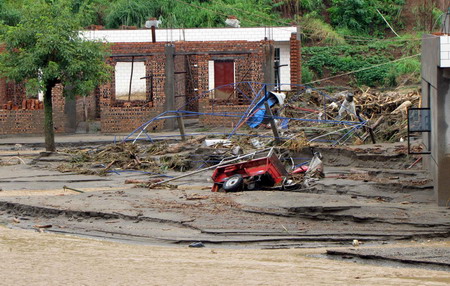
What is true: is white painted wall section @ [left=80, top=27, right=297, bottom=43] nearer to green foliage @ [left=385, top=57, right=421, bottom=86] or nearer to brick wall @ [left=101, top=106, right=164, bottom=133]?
brick wall @ [left=101, top=106, right=164, bottom=133]

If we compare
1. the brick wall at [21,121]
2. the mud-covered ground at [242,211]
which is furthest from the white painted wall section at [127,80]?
the mud-covered ground at [242,211]

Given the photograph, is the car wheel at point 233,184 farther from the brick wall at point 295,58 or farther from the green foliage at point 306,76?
the green foliage at point 306,76

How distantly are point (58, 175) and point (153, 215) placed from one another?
7.27 metres

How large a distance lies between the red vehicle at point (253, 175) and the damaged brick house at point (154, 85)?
16.0 meters

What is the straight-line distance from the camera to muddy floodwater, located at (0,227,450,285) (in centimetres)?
953

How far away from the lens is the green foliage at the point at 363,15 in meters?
51.2

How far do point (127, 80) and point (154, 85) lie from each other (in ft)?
7.59

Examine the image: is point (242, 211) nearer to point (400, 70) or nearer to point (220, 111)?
point (220, 111)

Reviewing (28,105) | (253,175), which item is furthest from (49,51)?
(28,105)

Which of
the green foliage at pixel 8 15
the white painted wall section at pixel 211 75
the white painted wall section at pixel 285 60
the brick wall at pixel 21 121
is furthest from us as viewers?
the green foliage at pixel 8 15

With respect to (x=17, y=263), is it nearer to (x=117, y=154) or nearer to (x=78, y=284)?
(x=78, y=284)

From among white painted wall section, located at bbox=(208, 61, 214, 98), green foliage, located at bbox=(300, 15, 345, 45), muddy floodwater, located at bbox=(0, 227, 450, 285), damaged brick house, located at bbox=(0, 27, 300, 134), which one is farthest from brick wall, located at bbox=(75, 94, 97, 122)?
muddy floodwater, located at bbox=(0, 227, 450, 285)

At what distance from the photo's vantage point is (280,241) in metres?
12.5

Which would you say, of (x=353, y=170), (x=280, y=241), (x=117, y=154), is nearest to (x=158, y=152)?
(x=117, y=154)
